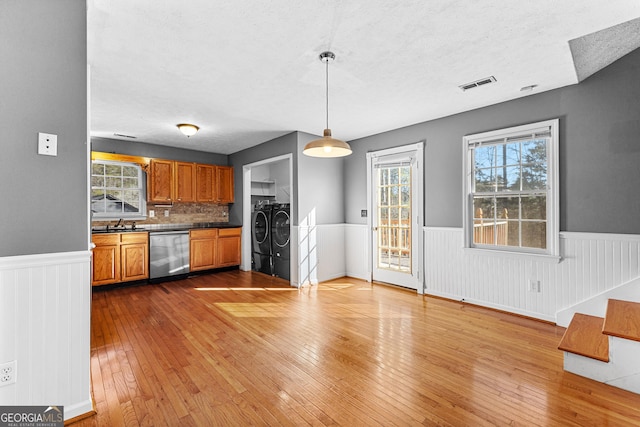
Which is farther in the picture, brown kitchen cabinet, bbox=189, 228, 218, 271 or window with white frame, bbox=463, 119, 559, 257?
brown kitchen cabinet, bbox=189, 228, 218, 271

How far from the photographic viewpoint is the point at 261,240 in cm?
576

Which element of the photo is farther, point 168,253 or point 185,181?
point 185,181

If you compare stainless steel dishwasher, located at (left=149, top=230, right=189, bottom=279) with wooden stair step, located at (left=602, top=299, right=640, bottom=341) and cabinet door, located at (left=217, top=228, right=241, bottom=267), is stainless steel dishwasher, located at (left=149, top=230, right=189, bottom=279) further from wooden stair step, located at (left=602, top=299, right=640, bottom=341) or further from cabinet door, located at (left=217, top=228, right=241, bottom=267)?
wooden stair step, located at (left=602, top=299, right=640, bottom=341)

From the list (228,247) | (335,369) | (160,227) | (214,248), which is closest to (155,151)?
(160,227)

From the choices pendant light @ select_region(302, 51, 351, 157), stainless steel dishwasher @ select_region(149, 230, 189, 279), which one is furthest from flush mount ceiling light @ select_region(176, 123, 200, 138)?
pendant light @ select_region(302, 51, 351, 157)

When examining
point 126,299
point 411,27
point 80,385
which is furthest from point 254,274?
point 411,27

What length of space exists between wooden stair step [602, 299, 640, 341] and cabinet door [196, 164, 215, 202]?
5830 mm

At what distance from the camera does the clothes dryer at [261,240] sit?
18.3ft

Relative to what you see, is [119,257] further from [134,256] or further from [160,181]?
[160,181]

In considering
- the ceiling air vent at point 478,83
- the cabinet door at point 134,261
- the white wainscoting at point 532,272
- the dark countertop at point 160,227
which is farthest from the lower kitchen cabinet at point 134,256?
the ceiling air vent at point 478,83

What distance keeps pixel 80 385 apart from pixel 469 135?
4349mm

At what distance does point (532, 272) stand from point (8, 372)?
4322 millimetres

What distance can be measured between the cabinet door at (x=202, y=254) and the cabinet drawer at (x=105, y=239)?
43.9 inches

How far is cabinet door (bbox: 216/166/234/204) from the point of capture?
237 inches
